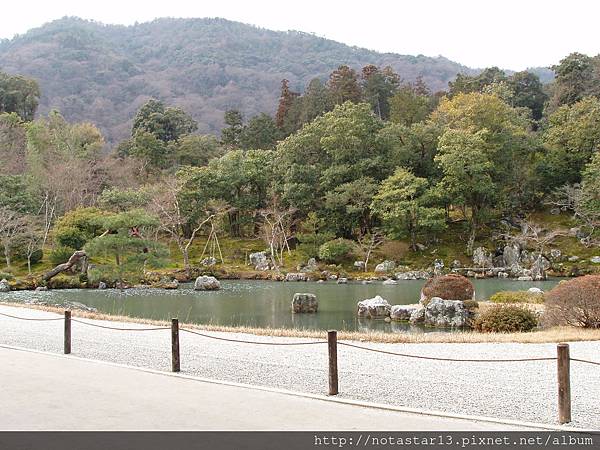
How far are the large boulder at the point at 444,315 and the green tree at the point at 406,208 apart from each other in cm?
2246

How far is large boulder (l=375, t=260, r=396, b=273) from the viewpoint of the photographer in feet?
124

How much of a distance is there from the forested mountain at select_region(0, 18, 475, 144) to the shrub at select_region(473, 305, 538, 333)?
282 feet

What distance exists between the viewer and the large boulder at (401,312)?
19297 mm

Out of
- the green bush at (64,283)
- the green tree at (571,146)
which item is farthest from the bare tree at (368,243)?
the green bush at (64,283)

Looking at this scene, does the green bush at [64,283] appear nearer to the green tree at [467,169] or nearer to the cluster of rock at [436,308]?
the cluster of rock at [436,308]

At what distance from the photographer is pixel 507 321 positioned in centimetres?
1526

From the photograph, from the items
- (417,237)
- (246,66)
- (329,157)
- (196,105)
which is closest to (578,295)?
A: (417,237)

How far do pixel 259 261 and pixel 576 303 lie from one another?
28.5 meters

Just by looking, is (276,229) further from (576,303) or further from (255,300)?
(576,303)

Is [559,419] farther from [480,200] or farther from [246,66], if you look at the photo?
[246,66]

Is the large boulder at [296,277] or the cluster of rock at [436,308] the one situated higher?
the cluster of rock at [436,308]

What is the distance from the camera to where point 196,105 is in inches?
4437

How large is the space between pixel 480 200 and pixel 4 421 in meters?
42.8

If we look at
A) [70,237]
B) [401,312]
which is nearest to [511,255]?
[401,312]
